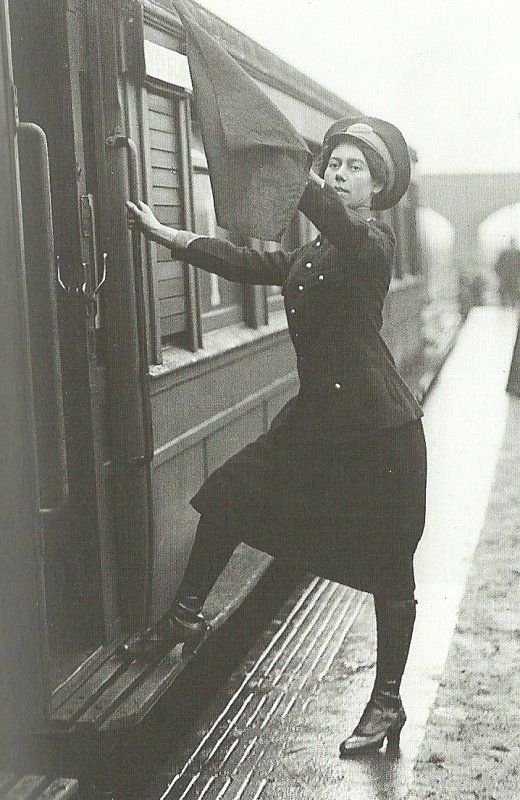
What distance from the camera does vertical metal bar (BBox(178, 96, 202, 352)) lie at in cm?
411

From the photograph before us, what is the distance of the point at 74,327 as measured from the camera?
3.26 meters

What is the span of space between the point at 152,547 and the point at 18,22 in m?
1.46

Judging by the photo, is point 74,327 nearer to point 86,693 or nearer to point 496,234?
point 86,693

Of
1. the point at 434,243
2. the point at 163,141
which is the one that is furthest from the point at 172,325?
the point at 434,243

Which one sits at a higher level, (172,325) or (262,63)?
(262,63)

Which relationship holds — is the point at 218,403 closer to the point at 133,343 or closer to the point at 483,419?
the point at 133,343

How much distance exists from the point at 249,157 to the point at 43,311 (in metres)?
0.73

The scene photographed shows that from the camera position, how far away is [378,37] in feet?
16.8

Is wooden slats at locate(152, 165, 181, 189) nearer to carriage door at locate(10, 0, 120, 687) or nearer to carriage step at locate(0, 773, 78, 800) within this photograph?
carriage door at locate(10, 0, 120, 687)

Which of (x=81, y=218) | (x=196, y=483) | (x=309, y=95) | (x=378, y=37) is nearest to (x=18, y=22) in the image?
(x=81, y=218)

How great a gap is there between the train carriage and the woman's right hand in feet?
0.09

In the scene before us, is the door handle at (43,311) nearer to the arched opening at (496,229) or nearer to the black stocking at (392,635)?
the black stocking at (392,635)

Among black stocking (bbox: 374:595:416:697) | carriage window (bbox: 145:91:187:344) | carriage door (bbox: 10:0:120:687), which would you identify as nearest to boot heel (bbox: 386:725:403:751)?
black stocking (bbox: 374:595:416:697)

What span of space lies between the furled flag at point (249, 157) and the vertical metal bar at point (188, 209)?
1015 millimetres
